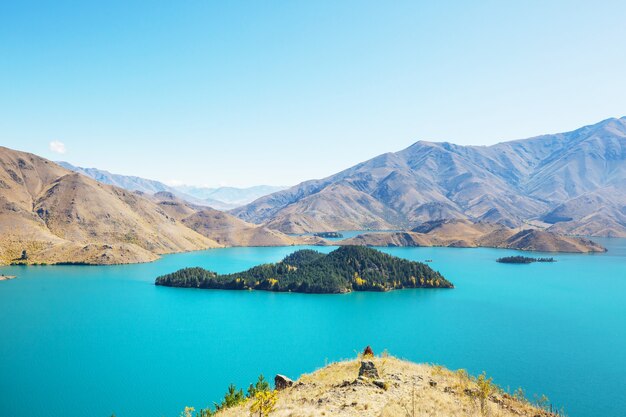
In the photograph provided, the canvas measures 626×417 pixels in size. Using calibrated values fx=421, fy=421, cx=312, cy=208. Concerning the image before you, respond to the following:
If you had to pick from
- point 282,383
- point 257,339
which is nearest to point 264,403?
point 282,383

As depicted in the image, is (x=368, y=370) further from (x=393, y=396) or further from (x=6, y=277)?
(x=6, y=277)

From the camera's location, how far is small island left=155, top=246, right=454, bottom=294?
14288 centimetres

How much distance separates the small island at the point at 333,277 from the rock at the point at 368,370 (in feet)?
356

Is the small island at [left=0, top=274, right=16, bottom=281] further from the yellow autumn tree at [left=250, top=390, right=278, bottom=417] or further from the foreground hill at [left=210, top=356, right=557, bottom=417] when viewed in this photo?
the yellow autumn tree at [left=250, top=390, right=278, bottom=417]

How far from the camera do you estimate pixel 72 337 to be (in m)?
86.8

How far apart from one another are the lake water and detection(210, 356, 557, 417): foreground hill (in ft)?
27.3

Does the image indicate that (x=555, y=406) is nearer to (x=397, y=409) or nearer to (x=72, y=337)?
(x=397, y=409)

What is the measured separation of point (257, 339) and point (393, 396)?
6514 centimetres

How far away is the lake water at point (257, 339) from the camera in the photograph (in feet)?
199

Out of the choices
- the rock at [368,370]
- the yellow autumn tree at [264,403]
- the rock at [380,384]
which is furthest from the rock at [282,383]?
the yellow autumn tree at [264,403]

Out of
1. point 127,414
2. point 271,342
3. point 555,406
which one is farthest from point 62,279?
point 555,406

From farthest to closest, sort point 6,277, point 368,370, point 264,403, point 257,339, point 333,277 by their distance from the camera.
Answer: point 6,277 → point 333,277 → point 257,339 → point 368,370 → point 264,403

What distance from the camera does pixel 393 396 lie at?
1069 inches

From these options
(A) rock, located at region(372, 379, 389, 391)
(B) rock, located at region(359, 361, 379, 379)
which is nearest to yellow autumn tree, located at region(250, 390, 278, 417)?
(A) rock, located at region(372, 379, 389, 391)
